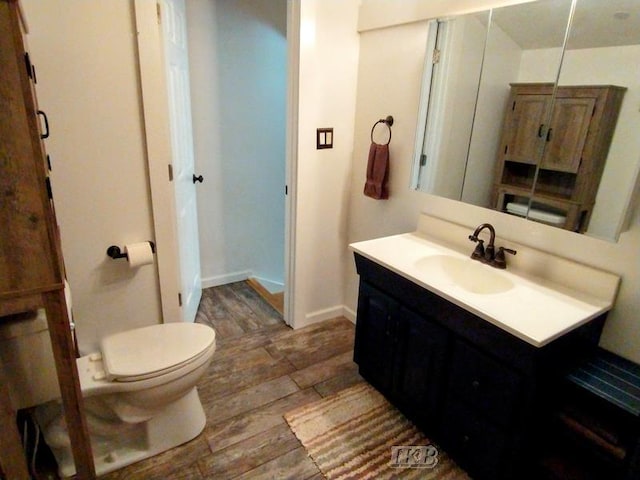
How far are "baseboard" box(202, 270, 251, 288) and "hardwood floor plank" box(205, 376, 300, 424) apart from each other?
1.28 meters

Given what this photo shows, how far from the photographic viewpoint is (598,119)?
1370 mm

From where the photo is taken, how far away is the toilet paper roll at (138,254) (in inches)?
72.7

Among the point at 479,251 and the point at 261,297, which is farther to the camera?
the point at 261,297

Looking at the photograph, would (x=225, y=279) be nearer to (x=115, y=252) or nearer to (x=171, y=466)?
(x=115, y=252)

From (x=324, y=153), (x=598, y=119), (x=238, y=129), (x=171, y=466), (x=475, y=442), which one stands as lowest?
(x=171, y=466)

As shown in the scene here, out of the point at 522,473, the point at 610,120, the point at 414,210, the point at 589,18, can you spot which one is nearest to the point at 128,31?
the point at 414,210

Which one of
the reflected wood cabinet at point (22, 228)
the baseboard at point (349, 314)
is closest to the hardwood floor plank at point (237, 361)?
the baseboard at point (349, 314)

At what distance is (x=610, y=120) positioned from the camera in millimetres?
1337

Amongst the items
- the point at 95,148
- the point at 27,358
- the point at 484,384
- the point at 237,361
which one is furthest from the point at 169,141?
the point at 484,384

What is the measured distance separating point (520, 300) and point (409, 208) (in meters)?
0.90

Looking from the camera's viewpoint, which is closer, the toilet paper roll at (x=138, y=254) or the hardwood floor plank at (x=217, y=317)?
the toilet paper roll at (x=138, y=254)

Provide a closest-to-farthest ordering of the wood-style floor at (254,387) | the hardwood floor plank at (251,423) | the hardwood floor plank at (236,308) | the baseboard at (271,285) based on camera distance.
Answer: the wood-style floor at (254,387) < the hardwood floor plank at (251,423) < the hardwood floor plank at (236,308) < the baseboard at (271,285)

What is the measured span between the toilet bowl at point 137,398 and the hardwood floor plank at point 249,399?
0.12 m

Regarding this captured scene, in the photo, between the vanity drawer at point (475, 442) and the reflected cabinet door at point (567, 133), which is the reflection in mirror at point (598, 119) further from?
the vanity drawer at point (475, 442)
